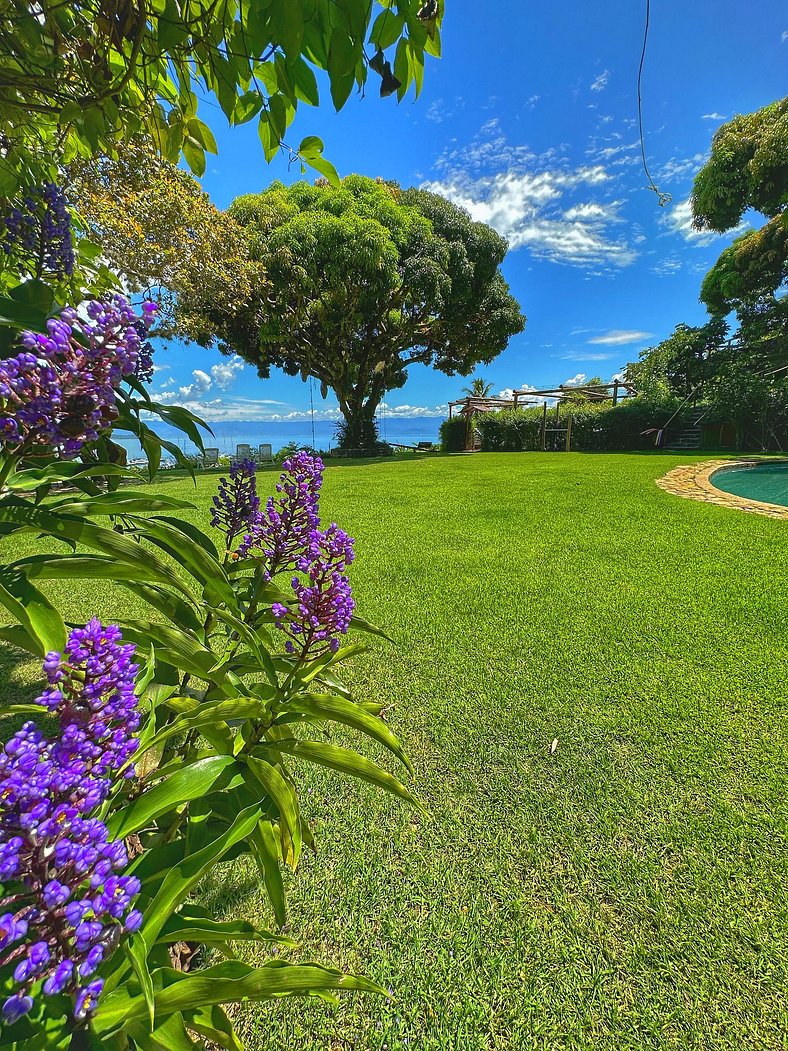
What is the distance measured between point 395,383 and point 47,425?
20074 millimetres

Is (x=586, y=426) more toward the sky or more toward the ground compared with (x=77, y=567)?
more toward the sky

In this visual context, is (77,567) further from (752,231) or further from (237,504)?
(752,231)

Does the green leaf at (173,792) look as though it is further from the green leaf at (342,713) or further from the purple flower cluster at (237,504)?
the purple flower cluster at (237,504)

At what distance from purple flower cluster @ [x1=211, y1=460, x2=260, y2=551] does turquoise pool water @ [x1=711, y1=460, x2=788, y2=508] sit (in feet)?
26.4

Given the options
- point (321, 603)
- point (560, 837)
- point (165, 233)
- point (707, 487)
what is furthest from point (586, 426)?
point (321, 603)

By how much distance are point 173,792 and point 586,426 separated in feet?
61.8

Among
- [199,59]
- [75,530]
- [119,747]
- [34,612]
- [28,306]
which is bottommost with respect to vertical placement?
[119,747]

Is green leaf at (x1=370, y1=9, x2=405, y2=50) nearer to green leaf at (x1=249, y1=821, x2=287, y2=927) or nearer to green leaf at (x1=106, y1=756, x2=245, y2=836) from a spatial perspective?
green leaf at (x1=106, y1=756, x2=245, y2=836)

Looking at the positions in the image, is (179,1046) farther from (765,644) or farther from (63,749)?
(765,644)

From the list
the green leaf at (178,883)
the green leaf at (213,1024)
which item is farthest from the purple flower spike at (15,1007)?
the green leaf at (213,1024)

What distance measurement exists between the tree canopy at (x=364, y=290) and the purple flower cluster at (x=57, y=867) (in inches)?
504

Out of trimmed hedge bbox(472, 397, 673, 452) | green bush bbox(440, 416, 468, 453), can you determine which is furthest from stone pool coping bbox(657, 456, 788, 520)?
green bush bbox(440, 416, 468, 453)

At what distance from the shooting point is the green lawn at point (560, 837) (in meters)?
1.04

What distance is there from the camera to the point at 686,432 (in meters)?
15.8
